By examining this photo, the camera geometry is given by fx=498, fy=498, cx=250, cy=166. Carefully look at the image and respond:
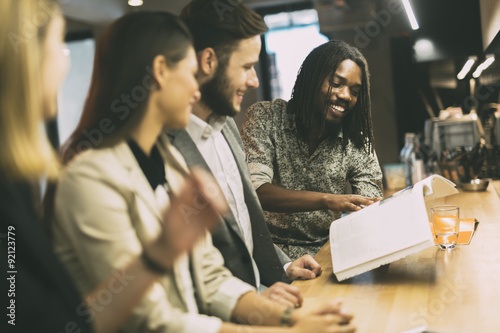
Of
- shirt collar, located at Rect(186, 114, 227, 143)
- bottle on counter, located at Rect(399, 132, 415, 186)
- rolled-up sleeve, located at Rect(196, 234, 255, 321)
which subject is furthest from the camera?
bottle on counter, located at Rect(399, 132, 415, 186)

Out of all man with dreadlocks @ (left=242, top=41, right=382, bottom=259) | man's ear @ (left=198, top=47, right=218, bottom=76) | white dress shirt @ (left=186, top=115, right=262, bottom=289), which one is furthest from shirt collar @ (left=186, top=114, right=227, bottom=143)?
man with dreadlocks @ (left=242, top=41, right=382, bottom=259)

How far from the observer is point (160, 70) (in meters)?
0.90

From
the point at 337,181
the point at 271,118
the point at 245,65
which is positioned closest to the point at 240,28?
the point at 245,65

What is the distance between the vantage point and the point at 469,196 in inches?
101

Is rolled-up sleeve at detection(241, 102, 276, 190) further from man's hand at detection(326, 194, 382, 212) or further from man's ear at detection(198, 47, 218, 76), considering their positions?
man's ear at detection(198, 47, 218, 76)

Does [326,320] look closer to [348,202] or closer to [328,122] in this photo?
[348,202]

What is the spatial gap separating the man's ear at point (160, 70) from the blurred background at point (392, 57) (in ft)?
10.1

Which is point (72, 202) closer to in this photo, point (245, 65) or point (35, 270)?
point (35, 270)

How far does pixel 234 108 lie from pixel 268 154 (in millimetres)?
607

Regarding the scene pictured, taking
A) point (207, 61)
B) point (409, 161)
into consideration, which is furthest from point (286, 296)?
point (409, 161)

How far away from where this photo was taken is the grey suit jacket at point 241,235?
1.29 metres

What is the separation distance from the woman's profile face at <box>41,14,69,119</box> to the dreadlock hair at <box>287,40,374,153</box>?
1351 millimetres

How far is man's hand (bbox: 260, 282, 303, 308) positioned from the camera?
3.48ft

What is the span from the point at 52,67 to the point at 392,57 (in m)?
4.64
